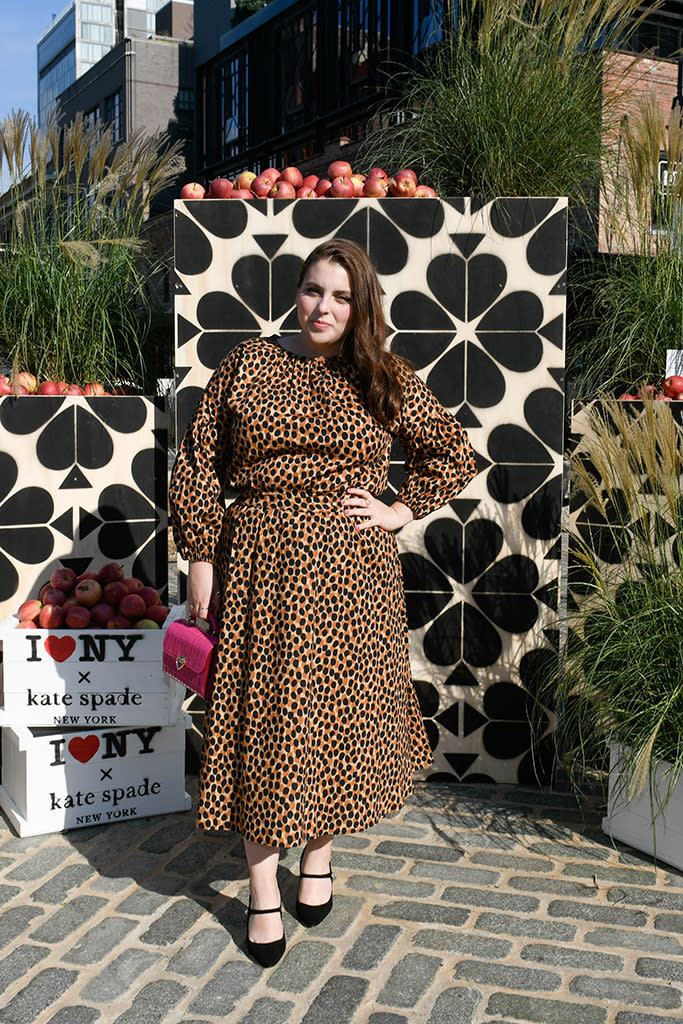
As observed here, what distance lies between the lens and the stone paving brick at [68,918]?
106 inches

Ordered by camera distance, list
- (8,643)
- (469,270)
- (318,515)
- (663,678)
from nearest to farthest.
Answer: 1. (318,515)
2. (663,678)
3. (8,643)
4. (469,270)

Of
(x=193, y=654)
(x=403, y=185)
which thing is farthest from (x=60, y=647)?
(x=403, y=185)

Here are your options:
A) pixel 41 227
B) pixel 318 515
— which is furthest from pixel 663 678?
pixel 41 227

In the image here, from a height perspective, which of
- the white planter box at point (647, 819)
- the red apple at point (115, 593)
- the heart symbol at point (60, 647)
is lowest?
the white planter box at point (647, 819)

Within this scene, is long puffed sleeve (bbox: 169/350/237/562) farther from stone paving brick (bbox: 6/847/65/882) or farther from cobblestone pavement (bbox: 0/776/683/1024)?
stone paving brick (bbox: 6/847/65/882)

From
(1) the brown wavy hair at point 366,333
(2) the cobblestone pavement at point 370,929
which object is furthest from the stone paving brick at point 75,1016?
(1) the brown wavy hair at point 366,333

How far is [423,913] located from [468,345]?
190 cm

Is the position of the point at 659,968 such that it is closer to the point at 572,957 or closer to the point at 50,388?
Result: the point at 572,957

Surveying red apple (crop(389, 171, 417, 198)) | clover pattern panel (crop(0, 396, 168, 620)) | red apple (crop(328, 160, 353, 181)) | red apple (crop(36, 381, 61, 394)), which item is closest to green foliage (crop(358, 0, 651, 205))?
red apple (crop(389, 171, 417, 198))

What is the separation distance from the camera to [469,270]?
3709 millimetres

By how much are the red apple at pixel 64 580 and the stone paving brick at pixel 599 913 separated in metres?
1.85

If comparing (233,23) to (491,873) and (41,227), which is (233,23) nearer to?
(41,227)

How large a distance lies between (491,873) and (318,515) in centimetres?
127

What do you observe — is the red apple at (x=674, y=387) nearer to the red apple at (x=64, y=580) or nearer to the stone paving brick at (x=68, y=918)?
the red apple at (x=64, y=580)
